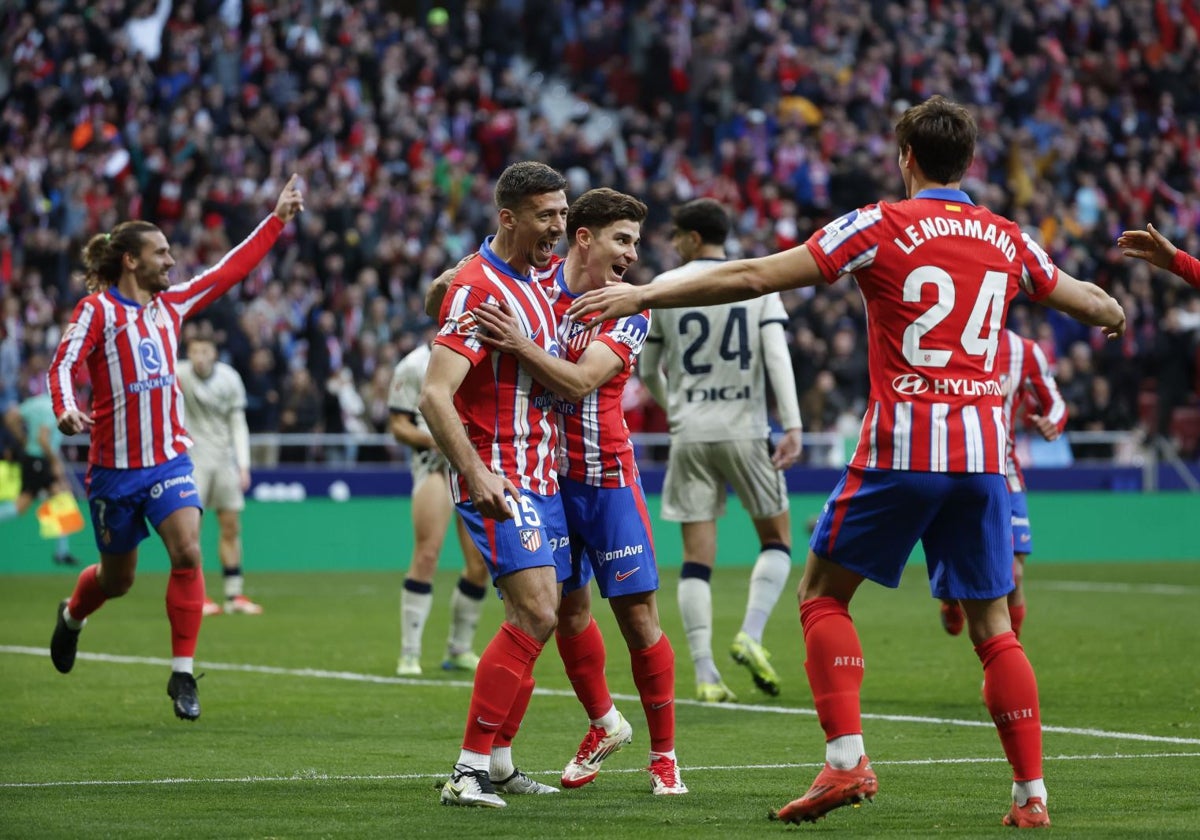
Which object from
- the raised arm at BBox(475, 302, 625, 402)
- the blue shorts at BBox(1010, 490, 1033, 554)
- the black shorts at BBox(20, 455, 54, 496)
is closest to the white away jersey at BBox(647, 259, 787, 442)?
the blue shorts at BBox(1010, 490, 1033, 554)

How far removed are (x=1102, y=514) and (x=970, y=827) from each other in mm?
18389

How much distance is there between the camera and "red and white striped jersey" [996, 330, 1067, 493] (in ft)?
35.4

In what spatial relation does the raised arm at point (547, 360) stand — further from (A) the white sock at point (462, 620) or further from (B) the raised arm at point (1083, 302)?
(A) the white sock at point (462, 620)

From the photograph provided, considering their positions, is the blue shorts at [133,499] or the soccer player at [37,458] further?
the soccer player at [37,458]

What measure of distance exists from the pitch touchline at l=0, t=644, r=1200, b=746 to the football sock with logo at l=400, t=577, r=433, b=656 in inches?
14.2

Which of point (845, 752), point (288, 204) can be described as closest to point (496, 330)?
point (845, 752)

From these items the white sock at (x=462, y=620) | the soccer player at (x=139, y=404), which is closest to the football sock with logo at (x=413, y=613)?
the white sock at (x=462, y=620)

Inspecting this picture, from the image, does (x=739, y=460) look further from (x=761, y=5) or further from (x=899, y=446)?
(x=761, y=5)

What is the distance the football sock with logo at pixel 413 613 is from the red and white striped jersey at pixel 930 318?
21.5ft

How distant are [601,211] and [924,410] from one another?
167 cm

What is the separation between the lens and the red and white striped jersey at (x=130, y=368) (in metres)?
9.64

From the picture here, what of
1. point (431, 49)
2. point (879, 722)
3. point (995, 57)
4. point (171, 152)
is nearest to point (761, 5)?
point (995, 57)

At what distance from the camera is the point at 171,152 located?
86.4 ft

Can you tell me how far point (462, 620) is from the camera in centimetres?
1223
